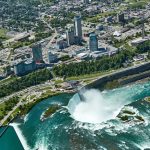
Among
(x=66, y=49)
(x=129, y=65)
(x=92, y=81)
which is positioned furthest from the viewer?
(x=66, y=49)

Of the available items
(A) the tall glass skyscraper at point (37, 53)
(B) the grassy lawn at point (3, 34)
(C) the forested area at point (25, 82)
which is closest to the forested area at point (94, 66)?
(C) the forested area at point (25, 82)

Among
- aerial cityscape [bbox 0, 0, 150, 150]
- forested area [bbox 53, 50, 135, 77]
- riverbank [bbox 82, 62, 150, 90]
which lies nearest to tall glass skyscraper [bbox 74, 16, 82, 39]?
aerial cityscape [bbox 0, 0, 150, 150]

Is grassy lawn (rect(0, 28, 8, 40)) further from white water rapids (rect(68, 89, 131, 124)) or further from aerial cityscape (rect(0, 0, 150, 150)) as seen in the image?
white water rapids (rect(68, 89, 131, 124))

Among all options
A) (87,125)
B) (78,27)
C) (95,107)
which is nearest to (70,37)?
(78,27)

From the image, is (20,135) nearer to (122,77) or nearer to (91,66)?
(122,77)

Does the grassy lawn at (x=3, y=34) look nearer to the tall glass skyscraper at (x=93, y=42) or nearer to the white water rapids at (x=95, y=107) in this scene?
the tall glass skyscraper at (x=93, y=42)

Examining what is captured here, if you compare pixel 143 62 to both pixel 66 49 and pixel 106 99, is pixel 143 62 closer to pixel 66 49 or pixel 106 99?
pixel 106 99

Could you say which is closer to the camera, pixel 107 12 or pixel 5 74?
pixel 5 74

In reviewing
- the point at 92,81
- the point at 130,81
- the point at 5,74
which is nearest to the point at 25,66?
the point at 5,74
